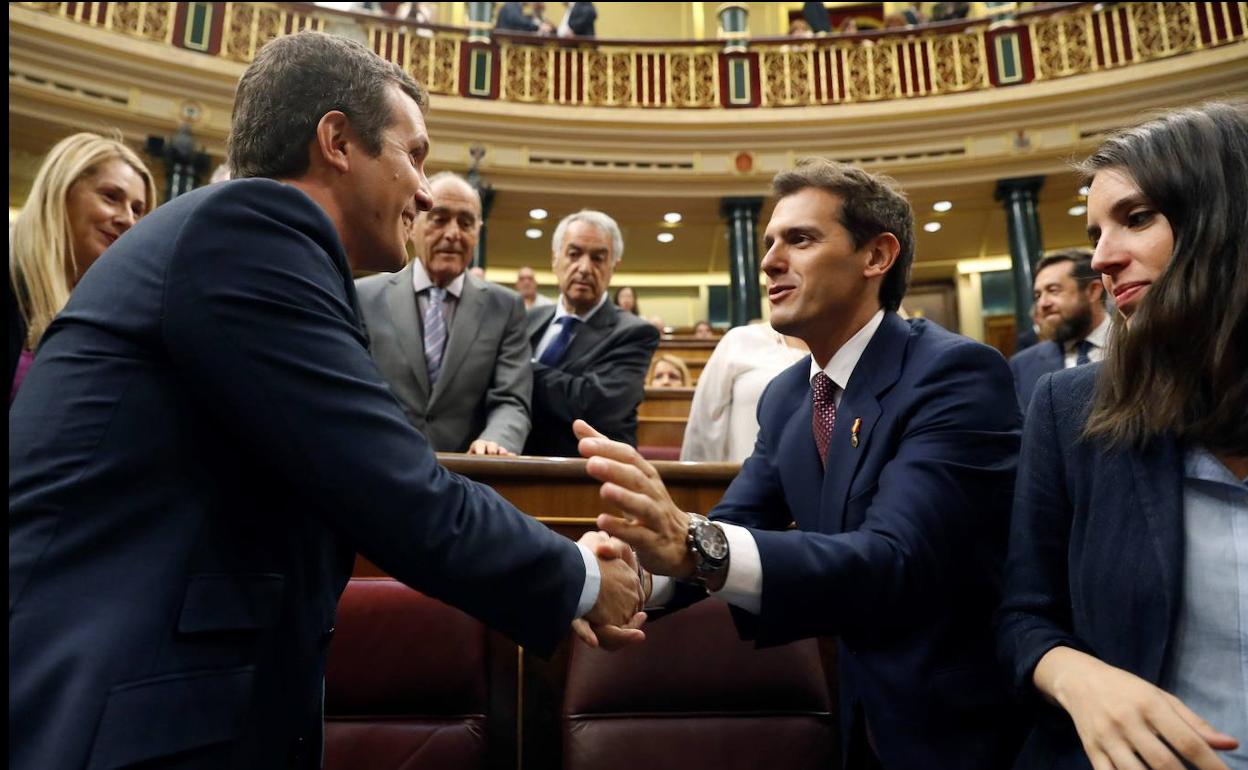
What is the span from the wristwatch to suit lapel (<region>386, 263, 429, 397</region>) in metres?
1.28

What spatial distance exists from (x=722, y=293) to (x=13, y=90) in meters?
7.38

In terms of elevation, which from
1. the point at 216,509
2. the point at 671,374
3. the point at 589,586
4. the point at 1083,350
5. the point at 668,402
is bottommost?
the point at 589,586

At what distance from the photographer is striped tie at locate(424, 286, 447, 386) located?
2.22 m

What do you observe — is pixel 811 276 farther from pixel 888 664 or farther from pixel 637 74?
pixel 637 74

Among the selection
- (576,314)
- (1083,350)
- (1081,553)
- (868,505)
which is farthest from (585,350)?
(1083,350)

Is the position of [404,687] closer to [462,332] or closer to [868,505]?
[868,505]

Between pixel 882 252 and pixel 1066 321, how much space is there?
213 cm

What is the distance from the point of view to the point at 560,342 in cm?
264

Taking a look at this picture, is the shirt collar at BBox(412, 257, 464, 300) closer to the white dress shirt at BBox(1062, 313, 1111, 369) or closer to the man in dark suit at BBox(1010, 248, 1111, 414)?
the man in dark suit at BBox(1010, 248, 1111, 414)

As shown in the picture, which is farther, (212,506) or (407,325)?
(407,325)

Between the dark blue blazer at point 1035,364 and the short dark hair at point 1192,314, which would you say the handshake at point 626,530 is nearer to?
the short dark hair at point 1192,314

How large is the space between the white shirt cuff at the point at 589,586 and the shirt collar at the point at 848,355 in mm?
557

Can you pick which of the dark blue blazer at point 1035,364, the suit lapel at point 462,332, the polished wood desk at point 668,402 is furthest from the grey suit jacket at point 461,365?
the dark blue blazer at point 1035,364

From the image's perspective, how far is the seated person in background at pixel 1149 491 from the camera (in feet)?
2.98
